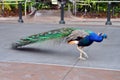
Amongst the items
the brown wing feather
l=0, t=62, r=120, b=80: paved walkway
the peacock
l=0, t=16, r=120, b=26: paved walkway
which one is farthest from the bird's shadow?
l=0, t=16, r=120, b=26: paved walkway

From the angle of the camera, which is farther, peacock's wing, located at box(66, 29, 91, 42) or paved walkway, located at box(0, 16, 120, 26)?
paved walkway, located at box(0, 16, 120, 26)

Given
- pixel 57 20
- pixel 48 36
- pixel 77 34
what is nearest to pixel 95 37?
pixel 77 34

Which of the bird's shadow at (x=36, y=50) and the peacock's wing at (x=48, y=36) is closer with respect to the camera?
the peacock's wing at (x=48, y=36)

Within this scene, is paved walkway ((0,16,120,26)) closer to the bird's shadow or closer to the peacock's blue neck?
the bird's shadow

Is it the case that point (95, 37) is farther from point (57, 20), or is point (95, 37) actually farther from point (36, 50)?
point (57, 20)

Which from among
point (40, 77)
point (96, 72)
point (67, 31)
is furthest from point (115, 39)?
point (40, 77)

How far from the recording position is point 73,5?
53.9 ft

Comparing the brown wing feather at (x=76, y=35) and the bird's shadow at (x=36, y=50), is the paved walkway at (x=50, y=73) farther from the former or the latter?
the bird's shadow at (x=36, y=50)

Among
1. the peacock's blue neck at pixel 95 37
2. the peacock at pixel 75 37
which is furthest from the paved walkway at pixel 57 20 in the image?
the peacock's blue neck at pixel 95 37

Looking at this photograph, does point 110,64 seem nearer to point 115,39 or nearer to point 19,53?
point 19,53

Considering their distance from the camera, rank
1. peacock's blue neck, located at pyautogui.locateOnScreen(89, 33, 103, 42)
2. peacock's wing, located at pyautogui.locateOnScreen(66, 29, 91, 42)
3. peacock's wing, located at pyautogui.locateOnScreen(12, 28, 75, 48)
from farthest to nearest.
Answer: peacock's wing, located at pyautogui.locateOnScreen(12, 28, 75, 48) < peacock's wing, located at pyautogui.locateOnScreen(66, 29, 91, 42) < peacock's blue neck, located at pyautogui.locateOnScreen(89, 33, 103, 42)

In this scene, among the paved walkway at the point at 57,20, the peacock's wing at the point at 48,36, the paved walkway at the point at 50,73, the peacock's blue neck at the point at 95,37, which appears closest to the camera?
the paved walkway at the point at 50,73

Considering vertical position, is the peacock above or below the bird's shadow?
above

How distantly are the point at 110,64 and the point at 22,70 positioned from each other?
1.71 m
